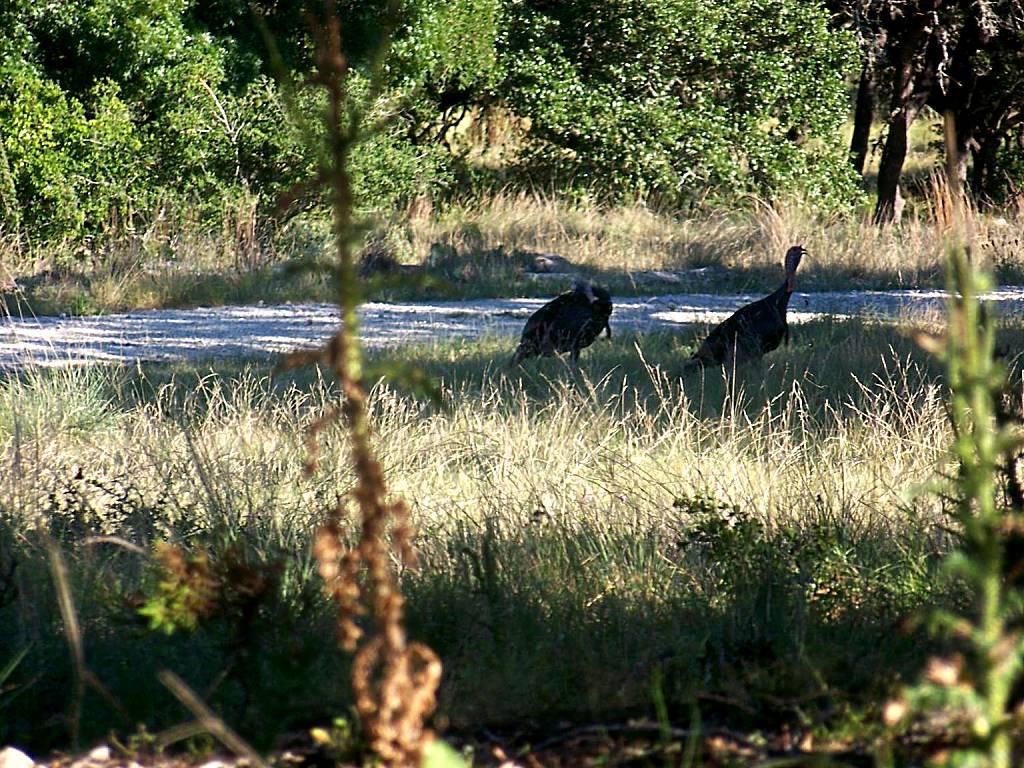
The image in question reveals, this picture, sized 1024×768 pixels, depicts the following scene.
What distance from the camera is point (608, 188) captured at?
17.3 m

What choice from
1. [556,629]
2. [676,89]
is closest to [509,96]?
[676,89]

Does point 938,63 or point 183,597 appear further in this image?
point 938,63

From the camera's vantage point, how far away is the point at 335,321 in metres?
10.7

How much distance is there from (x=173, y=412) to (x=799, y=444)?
2790 millimetres

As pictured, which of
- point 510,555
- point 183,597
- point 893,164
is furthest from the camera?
point 893,164

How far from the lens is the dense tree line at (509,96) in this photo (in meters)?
13.3

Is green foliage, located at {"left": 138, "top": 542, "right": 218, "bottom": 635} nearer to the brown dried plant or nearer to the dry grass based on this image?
the brown dried plant

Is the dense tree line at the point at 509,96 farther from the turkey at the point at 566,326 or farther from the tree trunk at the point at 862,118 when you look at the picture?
the turkey at the point at 566,326

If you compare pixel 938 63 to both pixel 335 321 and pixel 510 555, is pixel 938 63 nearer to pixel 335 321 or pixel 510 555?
pixel 335 321

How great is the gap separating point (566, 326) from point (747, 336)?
1.20m

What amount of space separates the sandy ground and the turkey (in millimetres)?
1173

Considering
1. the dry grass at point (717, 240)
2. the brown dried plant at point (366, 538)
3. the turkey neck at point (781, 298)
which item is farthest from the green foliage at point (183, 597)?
the dry grass at point (717, 240)

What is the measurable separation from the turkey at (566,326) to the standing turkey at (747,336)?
773mm

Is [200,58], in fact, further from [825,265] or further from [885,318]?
[885,318]
